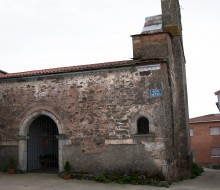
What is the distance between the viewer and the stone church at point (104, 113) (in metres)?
11.0

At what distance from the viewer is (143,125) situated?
11.4m

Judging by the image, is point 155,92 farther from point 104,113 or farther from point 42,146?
point 42,146

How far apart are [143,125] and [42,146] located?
635 centimetres

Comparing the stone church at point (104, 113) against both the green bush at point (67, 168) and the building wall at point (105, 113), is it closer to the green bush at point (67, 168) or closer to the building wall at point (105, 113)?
the building wall at point (105, 113)

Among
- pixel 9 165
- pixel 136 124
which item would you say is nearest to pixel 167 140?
pixel 136 124

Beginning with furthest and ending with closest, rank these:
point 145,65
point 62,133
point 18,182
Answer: point 62,133
point 145,65
point 18,182

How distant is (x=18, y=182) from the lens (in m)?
10.6

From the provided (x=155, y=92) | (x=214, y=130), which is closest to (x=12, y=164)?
(x=155, y=92)

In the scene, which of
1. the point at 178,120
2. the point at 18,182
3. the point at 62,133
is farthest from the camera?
the point at 178,120

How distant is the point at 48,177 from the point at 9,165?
2.20m

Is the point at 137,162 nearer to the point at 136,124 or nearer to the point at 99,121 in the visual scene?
the point at 136,124

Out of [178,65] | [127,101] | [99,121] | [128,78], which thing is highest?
[178,65]

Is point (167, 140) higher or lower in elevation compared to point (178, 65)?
lower

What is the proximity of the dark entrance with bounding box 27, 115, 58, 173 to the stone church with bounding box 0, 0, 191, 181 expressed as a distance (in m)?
0.10
